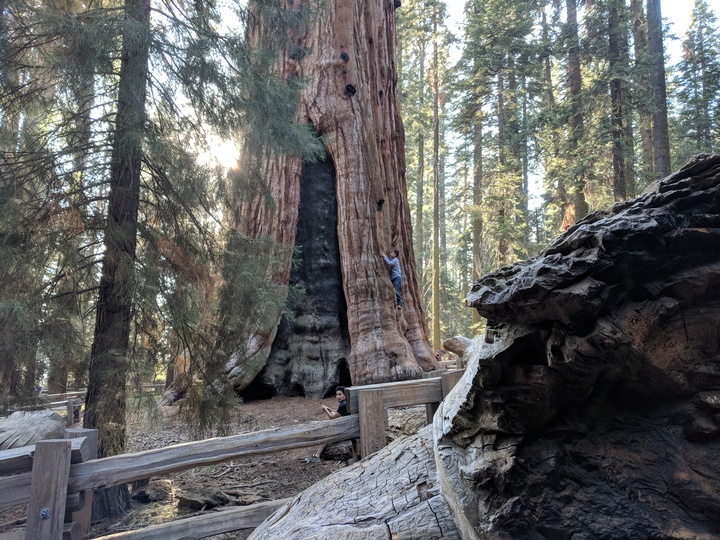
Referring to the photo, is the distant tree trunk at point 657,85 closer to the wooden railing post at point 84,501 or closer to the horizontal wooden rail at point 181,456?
the horizontal wooden rail at point 181,456

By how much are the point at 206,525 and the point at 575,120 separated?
14.2 meters

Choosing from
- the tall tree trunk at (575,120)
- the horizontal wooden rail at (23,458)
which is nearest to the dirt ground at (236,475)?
the horizontal wooden rail at (23,458)

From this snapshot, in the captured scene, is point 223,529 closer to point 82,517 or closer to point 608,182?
point 82,517

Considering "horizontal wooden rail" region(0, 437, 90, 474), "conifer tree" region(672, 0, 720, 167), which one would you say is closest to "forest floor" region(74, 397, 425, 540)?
"horizontal wooden rail" region(0, 437, 90, 474)

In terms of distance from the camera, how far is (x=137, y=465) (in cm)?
356

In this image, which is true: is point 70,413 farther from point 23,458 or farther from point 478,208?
point 478,208

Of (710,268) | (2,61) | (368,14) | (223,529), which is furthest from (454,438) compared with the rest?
(368,14)

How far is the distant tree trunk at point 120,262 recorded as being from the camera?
430 cm

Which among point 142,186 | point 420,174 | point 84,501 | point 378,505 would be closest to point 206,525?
point 84,501

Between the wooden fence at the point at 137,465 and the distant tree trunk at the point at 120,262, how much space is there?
2.25 feet

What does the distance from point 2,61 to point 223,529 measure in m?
4.51

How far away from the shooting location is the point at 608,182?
1247 centimetres

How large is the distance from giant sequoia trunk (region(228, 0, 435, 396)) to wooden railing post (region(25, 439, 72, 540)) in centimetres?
439

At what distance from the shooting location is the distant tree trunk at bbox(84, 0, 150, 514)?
4297mm
